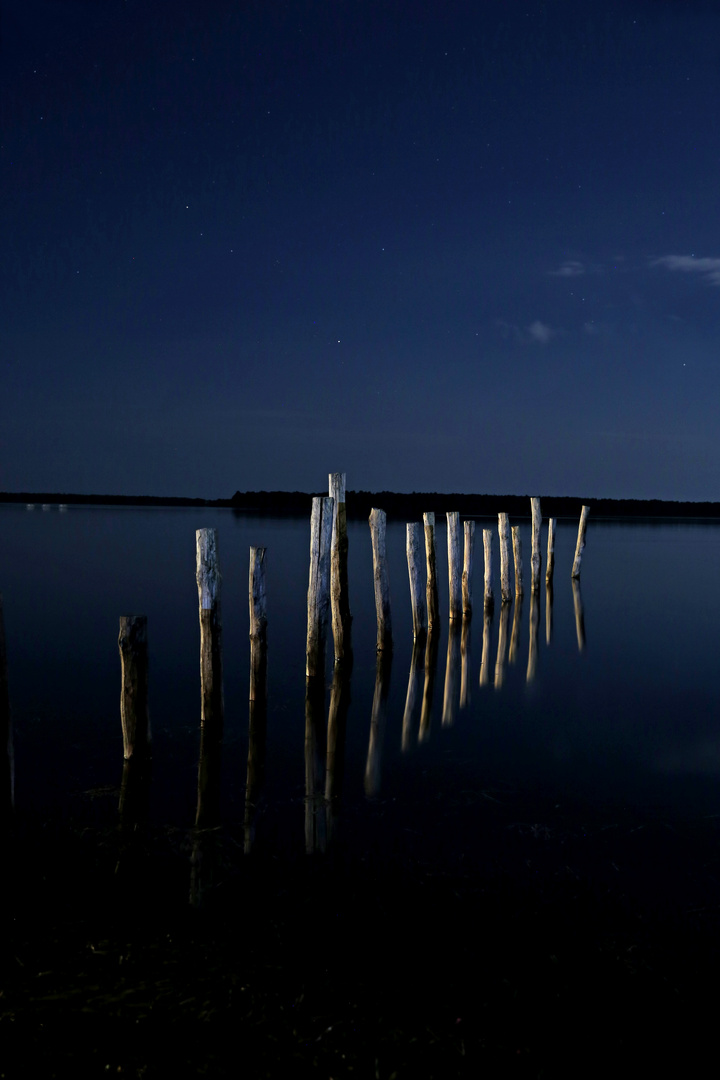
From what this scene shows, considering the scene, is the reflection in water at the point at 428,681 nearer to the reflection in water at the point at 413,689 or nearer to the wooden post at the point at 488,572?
the reflection in water at the point at 413,689

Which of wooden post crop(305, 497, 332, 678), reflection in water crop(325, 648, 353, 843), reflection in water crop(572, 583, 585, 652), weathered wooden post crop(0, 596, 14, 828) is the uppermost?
wooden post crop(305, 497, 332, 678)

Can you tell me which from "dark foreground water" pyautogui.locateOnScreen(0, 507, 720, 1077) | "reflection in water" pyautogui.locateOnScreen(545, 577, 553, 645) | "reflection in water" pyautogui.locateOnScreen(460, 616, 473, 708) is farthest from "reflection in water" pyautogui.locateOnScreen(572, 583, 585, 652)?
"dark foreground water" pyautogui.locateOnScreen(0, 507, 720, 1077)

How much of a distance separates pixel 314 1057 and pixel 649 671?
10.9 metres

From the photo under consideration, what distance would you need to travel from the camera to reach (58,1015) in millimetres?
3484

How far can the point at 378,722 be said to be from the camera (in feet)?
30.5

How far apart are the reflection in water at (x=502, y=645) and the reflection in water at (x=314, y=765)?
2.94 meters

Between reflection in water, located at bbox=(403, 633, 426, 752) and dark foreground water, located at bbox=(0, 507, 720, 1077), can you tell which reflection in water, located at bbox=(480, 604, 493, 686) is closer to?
dark foreground water, located at bbox=(0, 507, 720, 1077)

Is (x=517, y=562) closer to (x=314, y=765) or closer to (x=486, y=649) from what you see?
(x=486, y=649)

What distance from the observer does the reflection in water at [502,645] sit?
11988 millimetres

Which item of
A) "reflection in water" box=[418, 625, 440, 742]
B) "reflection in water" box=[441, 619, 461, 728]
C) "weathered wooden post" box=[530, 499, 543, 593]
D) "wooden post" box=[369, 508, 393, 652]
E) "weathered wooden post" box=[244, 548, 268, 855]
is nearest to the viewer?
"weathered wooden post" box=[244, 548, 268, 855]

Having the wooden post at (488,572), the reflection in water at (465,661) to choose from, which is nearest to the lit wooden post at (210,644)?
the reflection in water at (465,661)

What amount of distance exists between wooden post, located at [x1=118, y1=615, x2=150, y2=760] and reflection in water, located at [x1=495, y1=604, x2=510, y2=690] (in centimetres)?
585

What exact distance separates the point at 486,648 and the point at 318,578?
5.35m

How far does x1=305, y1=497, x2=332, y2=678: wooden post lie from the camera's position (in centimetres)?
1000
